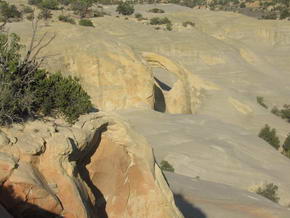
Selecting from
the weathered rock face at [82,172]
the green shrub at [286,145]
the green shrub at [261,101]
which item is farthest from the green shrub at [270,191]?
the green shrub at [261,101]

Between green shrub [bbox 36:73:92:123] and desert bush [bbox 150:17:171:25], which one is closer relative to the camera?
green shrub [bbox 36:73:92:123]

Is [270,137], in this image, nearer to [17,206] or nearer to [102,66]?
[102,66]

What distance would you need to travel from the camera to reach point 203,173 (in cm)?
2477

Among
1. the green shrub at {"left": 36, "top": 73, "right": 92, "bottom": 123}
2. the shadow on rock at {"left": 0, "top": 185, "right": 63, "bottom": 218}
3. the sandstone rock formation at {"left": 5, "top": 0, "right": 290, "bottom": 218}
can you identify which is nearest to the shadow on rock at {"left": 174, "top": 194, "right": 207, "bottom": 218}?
the sandstone rock formation at {"left": 5, "top": 0, "right": 290, "bottom": 218}

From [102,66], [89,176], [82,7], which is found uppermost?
[89,176]

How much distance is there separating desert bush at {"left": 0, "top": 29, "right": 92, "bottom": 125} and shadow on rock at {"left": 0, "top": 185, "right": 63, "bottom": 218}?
1.36 m

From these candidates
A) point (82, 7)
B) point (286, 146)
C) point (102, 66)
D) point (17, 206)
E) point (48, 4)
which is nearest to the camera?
point (17, 206)

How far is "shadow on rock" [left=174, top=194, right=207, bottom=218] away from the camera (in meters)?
17.0

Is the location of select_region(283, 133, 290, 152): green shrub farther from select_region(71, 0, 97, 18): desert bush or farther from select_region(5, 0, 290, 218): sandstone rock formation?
select_region(71, 0, 97, 18): desert bush

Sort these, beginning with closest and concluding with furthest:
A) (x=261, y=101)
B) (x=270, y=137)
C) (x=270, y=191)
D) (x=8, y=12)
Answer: (x=270, y=191) < (x=270, y=137) < (x=261, y=101) < (x=8, y=12)

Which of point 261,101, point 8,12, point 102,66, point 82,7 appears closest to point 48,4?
point 82,7

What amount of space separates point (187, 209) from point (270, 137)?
→ 825 inches

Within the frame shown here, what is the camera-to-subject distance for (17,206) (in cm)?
827

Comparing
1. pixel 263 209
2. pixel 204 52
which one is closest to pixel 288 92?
pixel 204 52
